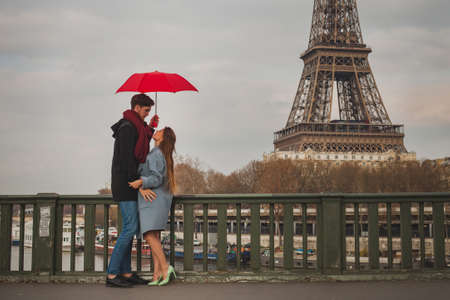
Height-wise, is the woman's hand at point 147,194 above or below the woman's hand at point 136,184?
below

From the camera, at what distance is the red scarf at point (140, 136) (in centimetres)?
552

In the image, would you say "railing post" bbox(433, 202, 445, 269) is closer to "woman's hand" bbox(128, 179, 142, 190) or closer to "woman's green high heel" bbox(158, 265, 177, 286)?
"woman's green high heel" bbox(158, 265, 177, 286)

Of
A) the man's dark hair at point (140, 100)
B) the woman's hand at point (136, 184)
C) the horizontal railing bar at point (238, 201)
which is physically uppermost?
the man's dark hair at point (140, 100)

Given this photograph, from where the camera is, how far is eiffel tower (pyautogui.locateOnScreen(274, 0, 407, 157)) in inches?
2972

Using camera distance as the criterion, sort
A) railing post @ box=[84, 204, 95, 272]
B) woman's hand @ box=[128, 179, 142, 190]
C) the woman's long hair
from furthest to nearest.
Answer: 1. railing post @ box=[84, 204, 95, 272]
2. the woman's long hair
3. woman's hand @ box=[128, 179, 142, 190]

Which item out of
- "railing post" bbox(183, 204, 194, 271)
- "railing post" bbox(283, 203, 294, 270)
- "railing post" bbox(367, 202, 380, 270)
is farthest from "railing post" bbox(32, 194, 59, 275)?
"railing post" bbox(367, 202, 380, 270)

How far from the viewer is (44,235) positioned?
19.3 ft

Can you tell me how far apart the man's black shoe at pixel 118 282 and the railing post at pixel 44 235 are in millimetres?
747

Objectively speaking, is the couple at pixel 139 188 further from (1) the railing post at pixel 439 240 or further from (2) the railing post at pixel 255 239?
(1) the railing post at pixel 439 240

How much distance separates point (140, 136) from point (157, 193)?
60cm

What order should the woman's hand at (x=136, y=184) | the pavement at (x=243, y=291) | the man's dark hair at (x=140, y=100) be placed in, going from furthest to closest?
the man's dark hair at (x=140, y=100)
the woman's hand at (x=136, y=184)
the pavement at (x=243, y=291)

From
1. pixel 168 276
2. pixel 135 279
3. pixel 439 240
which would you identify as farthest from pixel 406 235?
pixel 135 279

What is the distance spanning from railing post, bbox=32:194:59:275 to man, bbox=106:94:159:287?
2.48 feet

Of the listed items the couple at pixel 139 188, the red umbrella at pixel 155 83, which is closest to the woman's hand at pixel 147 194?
the couple at pixel 139 188
